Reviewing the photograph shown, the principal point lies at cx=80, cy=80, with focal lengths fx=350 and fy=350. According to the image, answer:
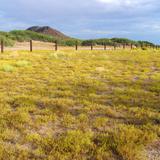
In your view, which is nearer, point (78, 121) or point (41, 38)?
point (78, 121)

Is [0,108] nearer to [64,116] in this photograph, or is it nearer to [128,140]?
[64,116]

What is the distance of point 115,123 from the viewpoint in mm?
7246

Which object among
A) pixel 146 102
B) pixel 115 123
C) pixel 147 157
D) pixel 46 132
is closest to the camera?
pixel 147 157

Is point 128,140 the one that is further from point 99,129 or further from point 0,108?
point 0,108

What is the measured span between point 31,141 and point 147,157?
2.01 m

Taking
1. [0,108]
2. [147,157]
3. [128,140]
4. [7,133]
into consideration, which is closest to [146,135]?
[128,140]

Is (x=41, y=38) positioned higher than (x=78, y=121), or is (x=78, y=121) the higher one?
(x=41, y=38)

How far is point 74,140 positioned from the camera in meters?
6.10

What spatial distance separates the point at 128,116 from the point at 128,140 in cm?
173

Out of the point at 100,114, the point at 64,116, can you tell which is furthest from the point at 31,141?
the point at 100,114

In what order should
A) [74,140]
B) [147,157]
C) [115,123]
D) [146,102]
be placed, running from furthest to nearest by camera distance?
[146,102]
[115,123]
[74,140]
[147,157]

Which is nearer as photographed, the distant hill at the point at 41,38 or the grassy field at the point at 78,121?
the grassy field at the point at 78,121

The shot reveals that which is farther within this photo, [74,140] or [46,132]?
[46,132]

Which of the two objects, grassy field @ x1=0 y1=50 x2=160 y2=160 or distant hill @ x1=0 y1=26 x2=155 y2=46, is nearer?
grassy field @ x1=0 y1=50 x2=160 y2=160
